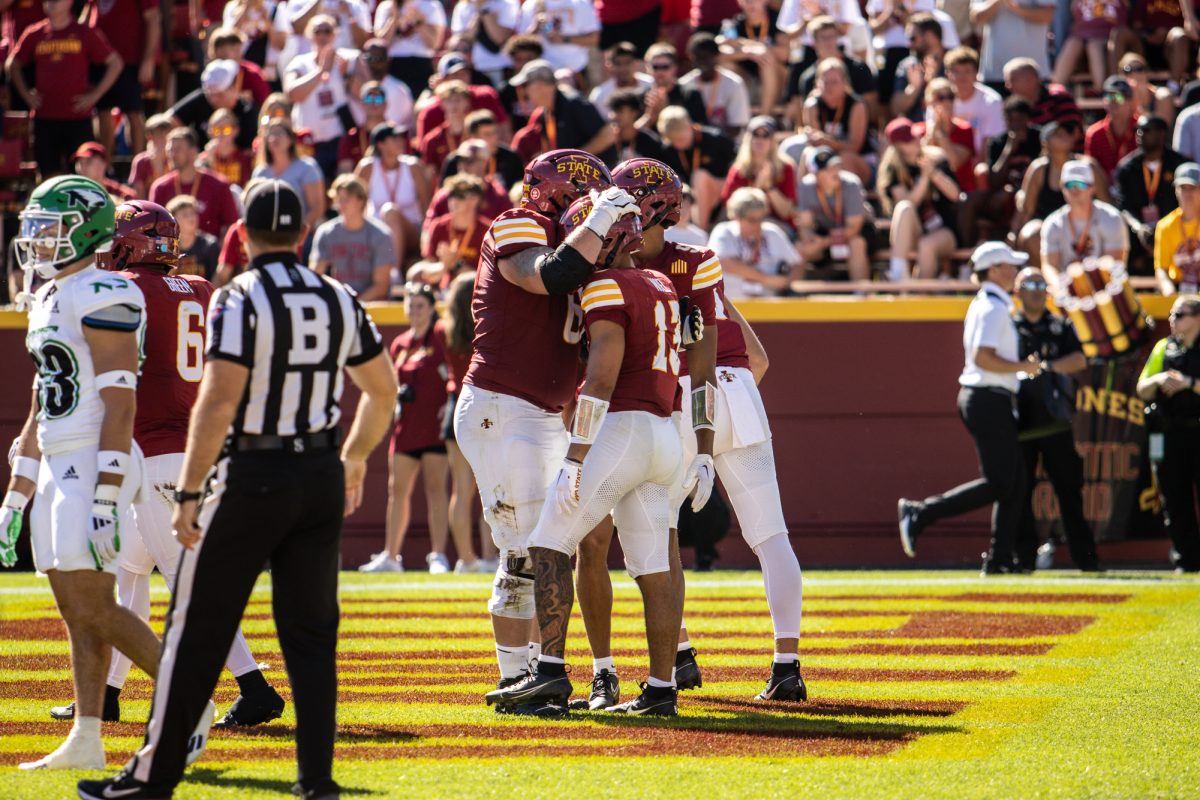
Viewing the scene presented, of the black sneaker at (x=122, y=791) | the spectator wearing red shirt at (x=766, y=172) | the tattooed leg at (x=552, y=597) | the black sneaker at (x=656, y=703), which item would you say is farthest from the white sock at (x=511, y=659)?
the spectator wearing red shirt at (x=766, y=172)

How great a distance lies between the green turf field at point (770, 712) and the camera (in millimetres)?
5703

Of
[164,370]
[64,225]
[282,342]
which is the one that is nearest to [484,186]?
[164,370]

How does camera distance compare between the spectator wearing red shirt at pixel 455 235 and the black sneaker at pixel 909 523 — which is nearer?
the black sneaker at pixel 909 523

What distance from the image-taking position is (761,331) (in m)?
14.3

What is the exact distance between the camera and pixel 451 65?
16.0 meters

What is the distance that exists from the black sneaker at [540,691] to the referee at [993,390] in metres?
6.30

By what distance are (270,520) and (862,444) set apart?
9.71m

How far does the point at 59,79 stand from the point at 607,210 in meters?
11.7

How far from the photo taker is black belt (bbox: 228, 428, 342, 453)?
5.21 meters

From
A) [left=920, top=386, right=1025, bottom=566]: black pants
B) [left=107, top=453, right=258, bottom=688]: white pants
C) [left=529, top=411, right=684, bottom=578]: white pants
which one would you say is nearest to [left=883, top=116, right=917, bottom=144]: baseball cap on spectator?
[left=920, top=386, right=1025, bottom=566]: black pants

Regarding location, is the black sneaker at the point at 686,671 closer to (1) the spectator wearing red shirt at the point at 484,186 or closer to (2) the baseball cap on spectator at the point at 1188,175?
(1) the spectator wearing red shirt at the point at 484,186

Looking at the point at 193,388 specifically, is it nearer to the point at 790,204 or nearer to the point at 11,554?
the point at 11,554

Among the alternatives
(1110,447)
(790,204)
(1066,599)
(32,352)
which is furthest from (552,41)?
(32,352)

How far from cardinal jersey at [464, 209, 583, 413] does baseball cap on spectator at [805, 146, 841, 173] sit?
7.70 metres
